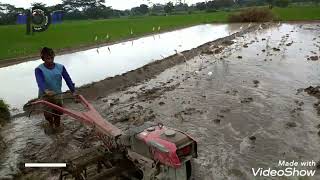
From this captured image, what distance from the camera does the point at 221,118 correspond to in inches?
358

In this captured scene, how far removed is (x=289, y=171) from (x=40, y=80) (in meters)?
4.53

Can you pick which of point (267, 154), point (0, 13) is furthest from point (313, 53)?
point (0, 13)

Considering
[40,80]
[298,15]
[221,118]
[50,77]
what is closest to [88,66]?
[221,118]

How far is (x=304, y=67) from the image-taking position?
1516cm

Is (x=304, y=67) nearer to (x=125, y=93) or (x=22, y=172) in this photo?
(x=125, y=93)

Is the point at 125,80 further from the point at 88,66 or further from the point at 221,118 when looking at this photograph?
the point at 221,118

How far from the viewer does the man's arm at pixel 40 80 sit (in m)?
6.93

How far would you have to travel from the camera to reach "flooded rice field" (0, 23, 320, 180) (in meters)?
6.83

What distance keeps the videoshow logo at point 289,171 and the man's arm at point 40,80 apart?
389cm

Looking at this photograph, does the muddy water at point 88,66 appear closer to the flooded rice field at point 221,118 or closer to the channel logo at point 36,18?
the flooded rice field at point 221,118

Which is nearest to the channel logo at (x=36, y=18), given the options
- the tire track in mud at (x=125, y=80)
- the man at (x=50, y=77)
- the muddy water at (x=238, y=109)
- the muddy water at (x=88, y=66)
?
the muddy water at (x=88, y=66)

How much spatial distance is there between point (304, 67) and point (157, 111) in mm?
7762

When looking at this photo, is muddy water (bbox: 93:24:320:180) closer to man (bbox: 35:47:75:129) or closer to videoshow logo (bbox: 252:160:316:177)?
videoshow logo (bbox: 252:160:316:177)

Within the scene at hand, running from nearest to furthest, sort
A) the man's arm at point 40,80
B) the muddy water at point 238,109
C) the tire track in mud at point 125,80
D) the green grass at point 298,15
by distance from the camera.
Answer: the muddy water at point 238,109 < the man's arm at point 40,80 < the tire track in mud at point 125,80 < the green grass at point 298,15
